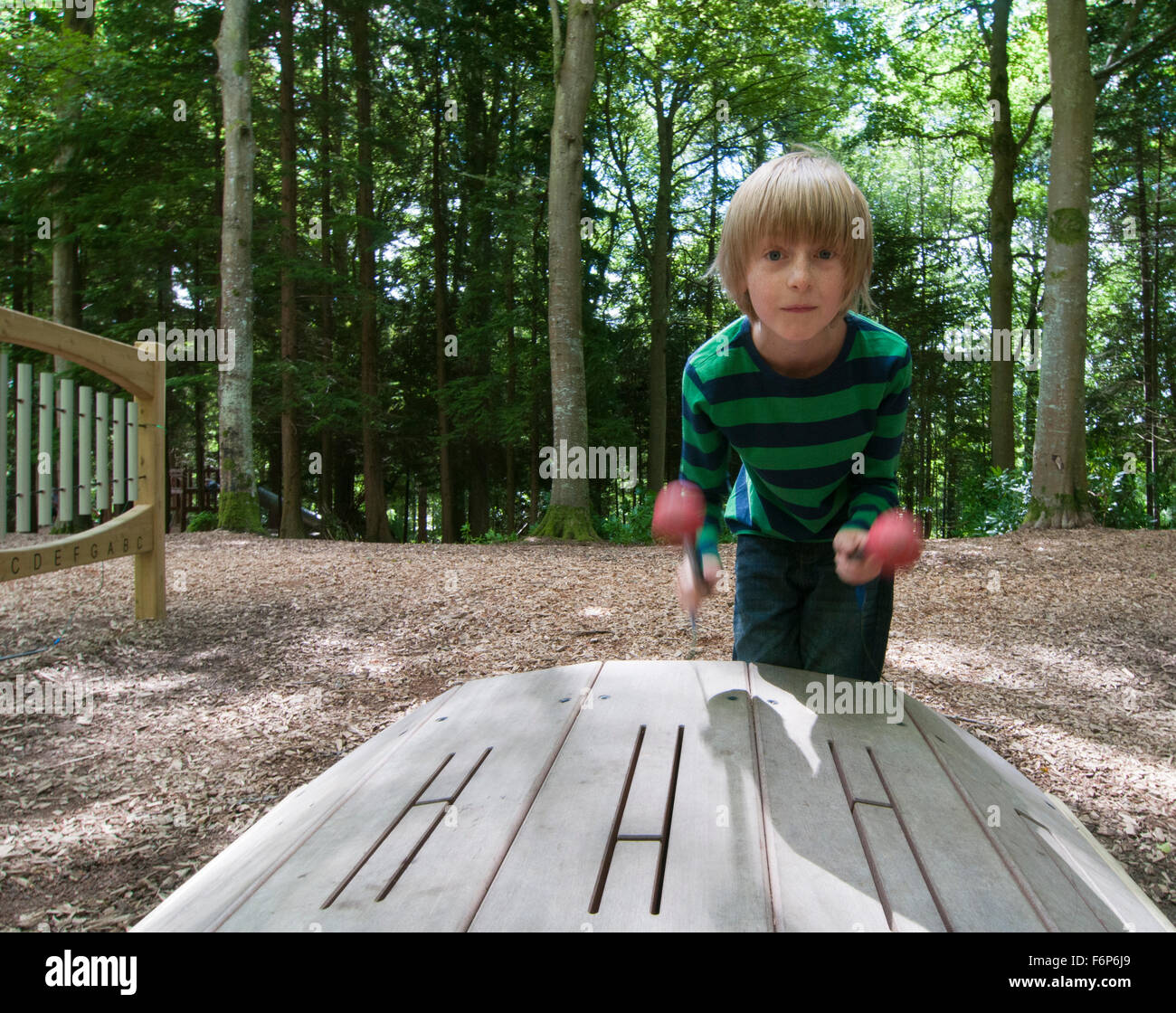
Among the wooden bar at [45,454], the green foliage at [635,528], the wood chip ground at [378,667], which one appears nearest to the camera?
the wood chip ground at [378,667]

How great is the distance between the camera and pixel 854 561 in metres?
1.82

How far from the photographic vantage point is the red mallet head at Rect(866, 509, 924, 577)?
1.74m

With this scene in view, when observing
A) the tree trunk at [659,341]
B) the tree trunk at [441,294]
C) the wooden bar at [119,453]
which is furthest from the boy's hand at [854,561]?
the tree trunk at [441,294]

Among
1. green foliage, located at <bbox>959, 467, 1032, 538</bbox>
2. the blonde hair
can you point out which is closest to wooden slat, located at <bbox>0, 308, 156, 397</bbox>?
the blonde hair

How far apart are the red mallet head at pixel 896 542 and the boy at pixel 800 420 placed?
0.14 feet

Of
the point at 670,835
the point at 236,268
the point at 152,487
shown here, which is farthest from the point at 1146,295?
the point at 670,835

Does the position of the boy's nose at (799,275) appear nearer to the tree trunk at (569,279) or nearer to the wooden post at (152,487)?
the wooden post at (152,487)

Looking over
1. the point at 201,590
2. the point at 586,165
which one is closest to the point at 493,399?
the point at 586,165

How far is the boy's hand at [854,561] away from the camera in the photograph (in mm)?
1804

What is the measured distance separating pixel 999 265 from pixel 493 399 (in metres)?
9.11

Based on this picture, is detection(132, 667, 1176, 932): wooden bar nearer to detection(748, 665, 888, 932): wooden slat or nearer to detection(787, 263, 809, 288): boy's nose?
detection(748, 665, 888, 932): wooden slat

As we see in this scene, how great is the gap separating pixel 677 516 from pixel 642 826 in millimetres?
838

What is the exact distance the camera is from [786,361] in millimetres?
2105

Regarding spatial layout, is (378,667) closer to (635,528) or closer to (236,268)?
(635,528)
